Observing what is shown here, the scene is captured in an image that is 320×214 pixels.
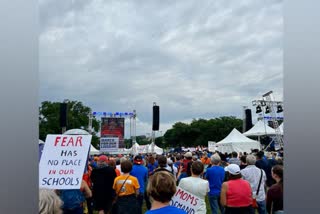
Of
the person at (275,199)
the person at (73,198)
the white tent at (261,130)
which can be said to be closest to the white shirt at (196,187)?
the person at (275,199)

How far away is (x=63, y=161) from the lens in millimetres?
6359

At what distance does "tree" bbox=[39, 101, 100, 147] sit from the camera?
75.2 m

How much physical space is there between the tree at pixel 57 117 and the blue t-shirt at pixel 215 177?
2543 inches

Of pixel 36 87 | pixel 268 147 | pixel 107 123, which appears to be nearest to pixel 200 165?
pixel 36 87

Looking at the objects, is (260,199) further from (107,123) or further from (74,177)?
(107,123)

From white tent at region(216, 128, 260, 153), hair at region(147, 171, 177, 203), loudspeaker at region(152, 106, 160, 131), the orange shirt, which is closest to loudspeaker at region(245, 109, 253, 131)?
white tent at region(216, 128, 260, 153)

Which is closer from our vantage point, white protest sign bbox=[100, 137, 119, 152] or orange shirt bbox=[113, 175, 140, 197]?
orange shirt bbox=[113, 175, 140, 197]

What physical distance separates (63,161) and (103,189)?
2.57 metres

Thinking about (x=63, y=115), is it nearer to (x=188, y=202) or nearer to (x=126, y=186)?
(x=126, y=186)

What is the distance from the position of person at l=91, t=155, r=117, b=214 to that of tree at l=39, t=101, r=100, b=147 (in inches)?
2561

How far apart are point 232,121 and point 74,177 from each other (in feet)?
348

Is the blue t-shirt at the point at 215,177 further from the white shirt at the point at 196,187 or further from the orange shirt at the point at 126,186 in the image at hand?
the white shirt at the point at 196,187

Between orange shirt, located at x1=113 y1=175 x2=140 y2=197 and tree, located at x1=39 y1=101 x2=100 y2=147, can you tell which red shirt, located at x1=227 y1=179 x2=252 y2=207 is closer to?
orange shirt, located at x1=113 y1=175 x2=140 y2=197

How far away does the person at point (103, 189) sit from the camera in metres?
8.70
